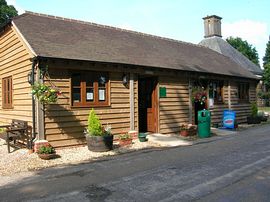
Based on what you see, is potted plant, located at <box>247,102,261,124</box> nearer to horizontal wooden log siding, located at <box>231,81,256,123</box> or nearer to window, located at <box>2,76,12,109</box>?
horizontal wooden log siding, located at <box>231,81,256,123</box>

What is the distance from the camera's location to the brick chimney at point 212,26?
30.8 m

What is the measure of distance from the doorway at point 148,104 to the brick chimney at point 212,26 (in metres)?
18.3

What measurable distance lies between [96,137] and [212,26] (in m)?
23.8

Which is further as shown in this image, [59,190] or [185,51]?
[185,51]

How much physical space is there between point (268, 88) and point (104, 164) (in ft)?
144

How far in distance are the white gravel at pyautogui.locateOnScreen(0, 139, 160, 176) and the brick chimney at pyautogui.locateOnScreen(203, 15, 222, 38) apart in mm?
22013

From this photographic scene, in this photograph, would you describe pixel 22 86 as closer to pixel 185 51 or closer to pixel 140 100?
pixel 140 100

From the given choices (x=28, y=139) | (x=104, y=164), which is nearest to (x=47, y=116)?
(x=28, y=139)

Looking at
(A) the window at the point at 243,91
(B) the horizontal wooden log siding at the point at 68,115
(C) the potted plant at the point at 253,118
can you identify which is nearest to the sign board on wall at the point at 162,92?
(B) the horizontal wooden log siding at the point at 68,115

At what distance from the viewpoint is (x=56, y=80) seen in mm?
10523

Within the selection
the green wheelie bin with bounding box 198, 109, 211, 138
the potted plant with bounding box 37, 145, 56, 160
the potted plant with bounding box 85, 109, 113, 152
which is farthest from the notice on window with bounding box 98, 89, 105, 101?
the green wheelie bin with bounding box 198, 109, 211, 138

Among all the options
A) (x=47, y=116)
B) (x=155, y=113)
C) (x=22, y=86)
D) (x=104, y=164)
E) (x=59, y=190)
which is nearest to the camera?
(x=59, y=190)

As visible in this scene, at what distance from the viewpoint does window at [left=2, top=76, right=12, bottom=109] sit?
492 inches

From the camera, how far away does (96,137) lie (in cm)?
1028
